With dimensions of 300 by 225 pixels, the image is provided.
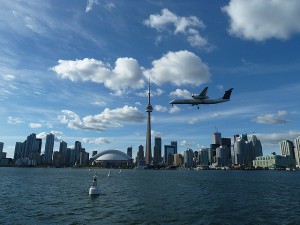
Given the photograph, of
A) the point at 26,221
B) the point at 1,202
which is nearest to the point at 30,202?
the point at 1,202

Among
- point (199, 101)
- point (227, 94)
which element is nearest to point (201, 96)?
point (199, 101)

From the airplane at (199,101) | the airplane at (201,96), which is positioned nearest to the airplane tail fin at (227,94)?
the airplane at (199,101)

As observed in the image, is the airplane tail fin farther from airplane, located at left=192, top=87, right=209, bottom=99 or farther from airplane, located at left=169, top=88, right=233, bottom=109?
airplane, located at left=192, top=87, right=209, bottom=99

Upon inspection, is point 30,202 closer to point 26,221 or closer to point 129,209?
point 26,221

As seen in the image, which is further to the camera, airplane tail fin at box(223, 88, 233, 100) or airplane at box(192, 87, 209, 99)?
airplane tail fin at box(223, 88, 233, 100)

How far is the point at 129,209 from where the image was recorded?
48.3m

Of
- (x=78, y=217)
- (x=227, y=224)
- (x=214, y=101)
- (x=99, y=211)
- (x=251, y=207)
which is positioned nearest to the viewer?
(x=227, y=224)

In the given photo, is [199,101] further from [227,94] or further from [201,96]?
[227,94]

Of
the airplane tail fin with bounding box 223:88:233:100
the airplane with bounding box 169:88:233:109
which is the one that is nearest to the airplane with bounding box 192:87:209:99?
the airplane with bounding box 169:88:233:109

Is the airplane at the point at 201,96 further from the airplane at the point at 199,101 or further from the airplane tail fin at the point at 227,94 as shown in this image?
the airplane tail fin at the point at 227,94

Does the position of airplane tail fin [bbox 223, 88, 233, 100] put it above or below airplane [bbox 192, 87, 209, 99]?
above

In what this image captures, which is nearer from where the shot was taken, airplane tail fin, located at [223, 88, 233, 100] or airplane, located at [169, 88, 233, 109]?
airplane, located at [169, 88, 233, 109]

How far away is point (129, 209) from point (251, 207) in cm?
2358

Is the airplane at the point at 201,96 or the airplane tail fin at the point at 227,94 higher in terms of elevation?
the airplane tail fin at the point at 227,94
